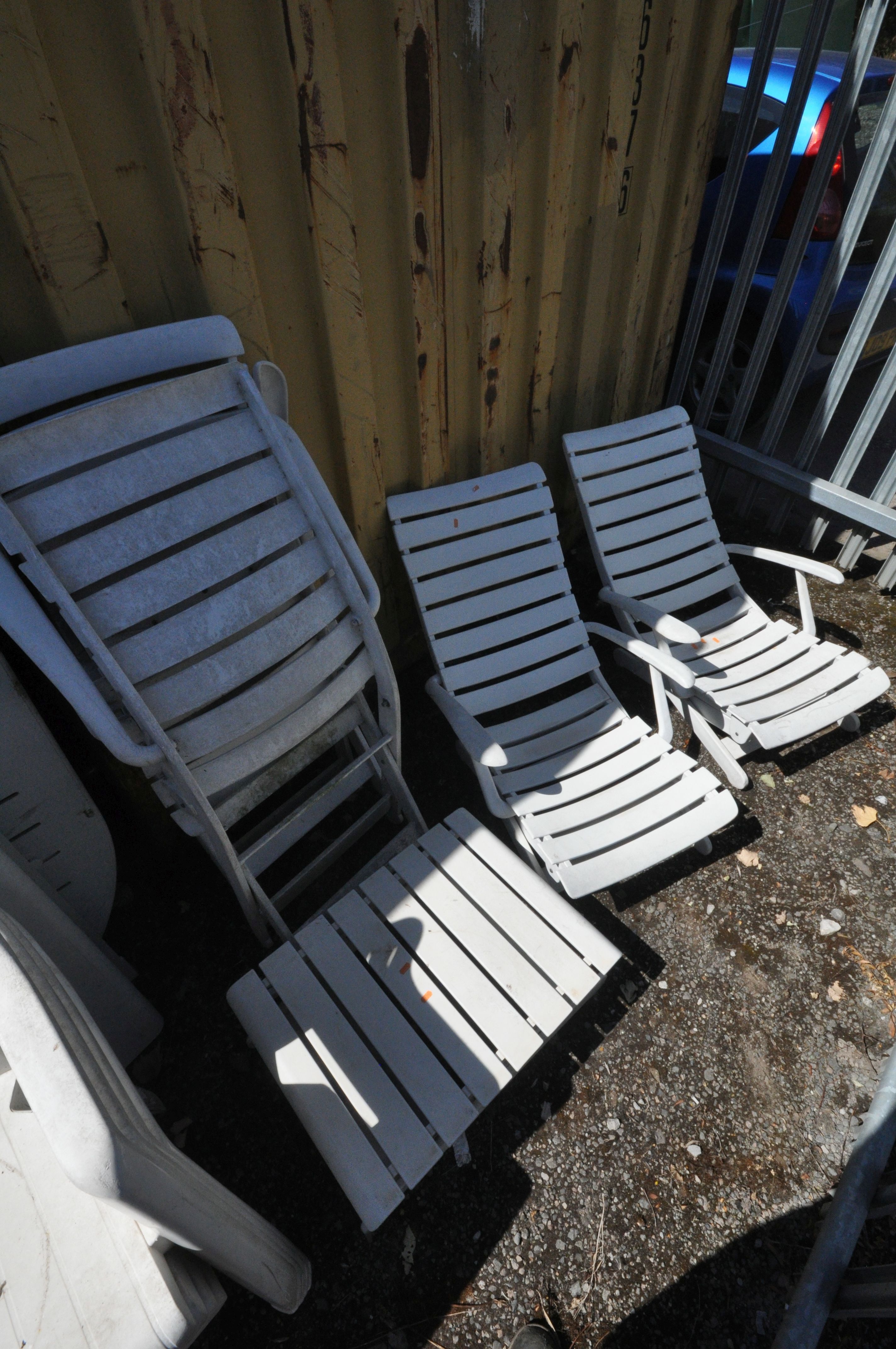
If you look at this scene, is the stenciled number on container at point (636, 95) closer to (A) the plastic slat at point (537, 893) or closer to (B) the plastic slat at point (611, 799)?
(B) the plastic slat at point (611, 799)

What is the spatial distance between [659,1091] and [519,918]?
721 millimetres

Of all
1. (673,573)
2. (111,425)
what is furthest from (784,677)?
(111,425)

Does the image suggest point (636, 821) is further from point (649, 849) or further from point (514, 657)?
point (514, 657)

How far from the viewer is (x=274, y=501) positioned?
1849mm

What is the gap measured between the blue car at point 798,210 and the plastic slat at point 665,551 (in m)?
1.20

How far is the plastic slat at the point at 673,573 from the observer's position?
120 inches

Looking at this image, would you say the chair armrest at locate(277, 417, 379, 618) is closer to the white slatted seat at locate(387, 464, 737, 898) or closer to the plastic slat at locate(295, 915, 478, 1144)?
the white slatted seat at locate(387, 464, 737, 898)

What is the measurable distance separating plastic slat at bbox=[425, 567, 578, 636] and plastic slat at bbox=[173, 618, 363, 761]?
702 mm

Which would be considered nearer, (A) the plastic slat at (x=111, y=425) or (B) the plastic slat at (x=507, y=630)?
(A) the plastic slat at (x=111, y=425)

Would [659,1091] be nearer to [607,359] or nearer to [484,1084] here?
[484,1084]

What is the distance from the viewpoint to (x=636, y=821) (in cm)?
220

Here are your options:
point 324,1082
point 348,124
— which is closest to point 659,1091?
point 324,1082

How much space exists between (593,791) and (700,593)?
1.33 meters

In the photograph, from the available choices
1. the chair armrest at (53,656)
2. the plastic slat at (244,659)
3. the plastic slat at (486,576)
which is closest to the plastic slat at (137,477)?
the chair armrest at (53,656)
